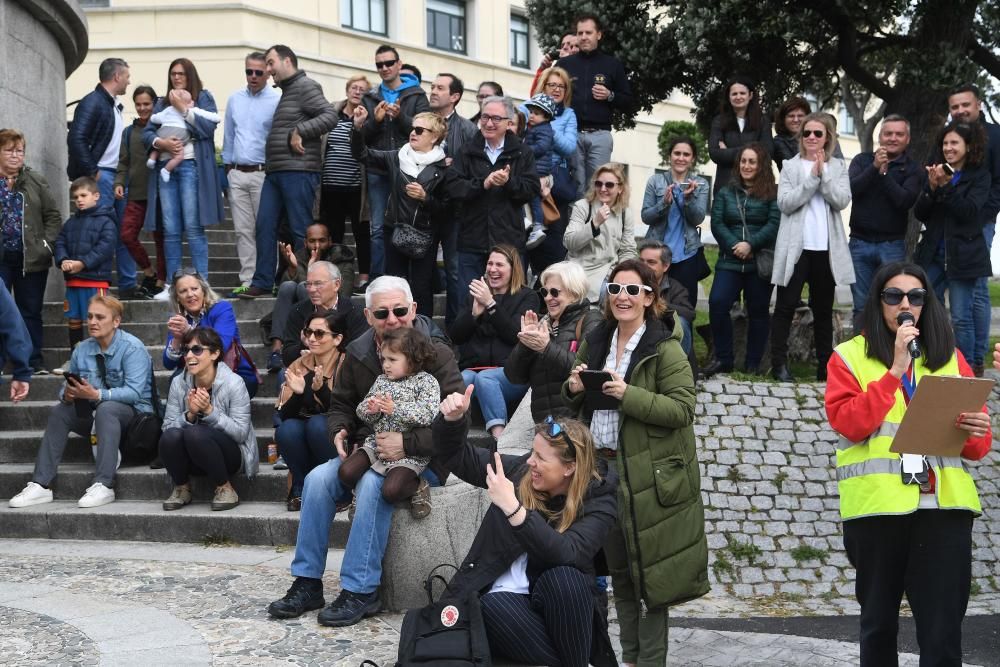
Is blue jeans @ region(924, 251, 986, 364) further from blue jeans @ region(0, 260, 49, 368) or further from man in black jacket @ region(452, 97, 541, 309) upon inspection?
blue jeans @ region(0, 260, 49, 368)

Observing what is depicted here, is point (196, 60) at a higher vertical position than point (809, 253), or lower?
higher

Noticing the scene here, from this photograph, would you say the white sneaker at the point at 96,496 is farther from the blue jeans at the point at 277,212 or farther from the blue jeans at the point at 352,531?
the blue jeans at the point at 277,212

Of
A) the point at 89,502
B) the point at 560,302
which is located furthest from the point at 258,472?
the point at 560,302

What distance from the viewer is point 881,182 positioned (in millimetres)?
9922

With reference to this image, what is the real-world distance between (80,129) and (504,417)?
6.05m

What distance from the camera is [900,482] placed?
197 inches

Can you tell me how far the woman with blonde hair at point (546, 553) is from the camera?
17.4 feet

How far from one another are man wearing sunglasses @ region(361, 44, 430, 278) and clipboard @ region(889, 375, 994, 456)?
22.2 ft

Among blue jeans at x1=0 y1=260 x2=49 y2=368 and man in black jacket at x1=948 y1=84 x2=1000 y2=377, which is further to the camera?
blue jeans at x1=0 y1=260 x2=49 y2=368

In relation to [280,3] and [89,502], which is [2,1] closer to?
[89,502]

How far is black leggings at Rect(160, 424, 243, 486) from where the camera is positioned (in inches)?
326

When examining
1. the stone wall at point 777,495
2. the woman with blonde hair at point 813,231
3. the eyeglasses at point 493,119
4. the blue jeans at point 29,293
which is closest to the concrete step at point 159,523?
the blue jeans at point 29,293

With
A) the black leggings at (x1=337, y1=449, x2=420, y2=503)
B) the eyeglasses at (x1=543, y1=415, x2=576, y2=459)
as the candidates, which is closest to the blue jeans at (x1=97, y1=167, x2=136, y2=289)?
the black leggings at (x1=337, y1=449, x2=420, y2=503)

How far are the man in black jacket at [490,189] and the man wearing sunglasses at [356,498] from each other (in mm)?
2998
